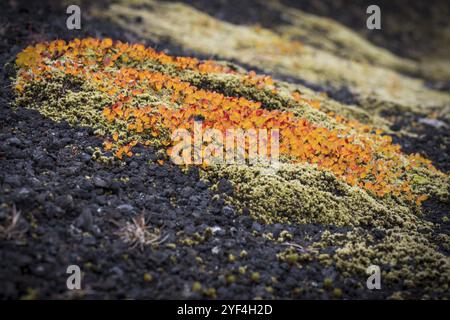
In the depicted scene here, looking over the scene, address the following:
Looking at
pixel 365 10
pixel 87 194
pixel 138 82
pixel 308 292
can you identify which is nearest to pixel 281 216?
pixel 308 292

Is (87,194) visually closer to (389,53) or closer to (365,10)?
(389,53)

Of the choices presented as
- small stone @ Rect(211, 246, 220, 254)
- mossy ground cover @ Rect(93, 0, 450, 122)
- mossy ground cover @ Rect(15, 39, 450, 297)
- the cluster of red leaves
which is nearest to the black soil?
small stone @ Rect(211, 246, 220, 254)

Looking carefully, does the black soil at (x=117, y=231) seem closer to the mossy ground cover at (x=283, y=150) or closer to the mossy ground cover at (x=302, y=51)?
the mossy ground cover at (x=283, y=150)

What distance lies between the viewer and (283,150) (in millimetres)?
8352

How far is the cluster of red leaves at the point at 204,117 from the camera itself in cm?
804

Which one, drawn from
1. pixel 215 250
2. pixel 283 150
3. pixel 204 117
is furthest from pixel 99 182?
pixel 283 150

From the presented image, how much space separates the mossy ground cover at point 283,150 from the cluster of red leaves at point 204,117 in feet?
0.09

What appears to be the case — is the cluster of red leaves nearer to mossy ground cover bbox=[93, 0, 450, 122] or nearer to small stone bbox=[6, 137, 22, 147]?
small stone bbox=[6, 137, 22, 147]

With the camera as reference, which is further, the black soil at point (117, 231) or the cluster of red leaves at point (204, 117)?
the cluster of red leaves at point (204, 117)

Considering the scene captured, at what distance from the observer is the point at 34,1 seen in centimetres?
1445

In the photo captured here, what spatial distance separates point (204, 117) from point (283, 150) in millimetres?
2021

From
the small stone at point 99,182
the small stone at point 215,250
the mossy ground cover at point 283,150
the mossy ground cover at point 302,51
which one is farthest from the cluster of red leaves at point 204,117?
the mossy ground cover at point 302,51

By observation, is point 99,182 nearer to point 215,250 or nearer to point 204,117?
point 215,250

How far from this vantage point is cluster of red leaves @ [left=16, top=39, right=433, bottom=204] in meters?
8.04
